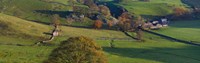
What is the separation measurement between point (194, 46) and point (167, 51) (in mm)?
21760

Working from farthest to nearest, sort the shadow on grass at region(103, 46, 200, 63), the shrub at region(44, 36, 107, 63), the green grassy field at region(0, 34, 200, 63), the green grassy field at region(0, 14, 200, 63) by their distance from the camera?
1. the shadow on grass at region(103, 46, 200, 63)
2. the green grassy field at region(0, 14, 200, 63)
3. the green grassy field at region(0, 34, 200, 63)
4. the shrub at region(44, 36, 107, 63)

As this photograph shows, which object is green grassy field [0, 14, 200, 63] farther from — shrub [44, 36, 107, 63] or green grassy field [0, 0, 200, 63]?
shrub [44, 36, 107, 63]

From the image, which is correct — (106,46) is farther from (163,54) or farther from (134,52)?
(163,54)

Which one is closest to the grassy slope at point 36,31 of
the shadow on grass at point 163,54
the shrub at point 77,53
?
the shadow on grass at point 163,54

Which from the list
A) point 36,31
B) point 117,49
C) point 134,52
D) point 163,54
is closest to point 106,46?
point 117,49

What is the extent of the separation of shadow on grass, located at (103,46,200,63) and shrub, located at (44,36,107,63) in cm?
6353

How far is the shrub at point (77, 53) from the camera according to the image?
232 feet

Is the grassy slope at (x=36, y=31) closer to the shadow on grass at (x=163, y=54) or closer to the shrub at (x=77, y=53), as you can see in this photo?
the shadow on grass at (x=163, y=54)

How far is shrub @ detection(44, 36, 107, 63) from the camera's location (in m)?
70.6

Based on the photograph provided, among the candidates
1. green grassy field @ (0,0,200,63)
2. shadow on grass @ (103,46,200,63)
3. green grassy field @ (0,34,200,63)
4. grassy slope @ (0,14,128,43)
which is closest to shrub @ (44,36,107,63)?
green grassy field @ (0,0,200,63)

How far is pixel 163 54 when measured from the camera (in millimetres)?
147000

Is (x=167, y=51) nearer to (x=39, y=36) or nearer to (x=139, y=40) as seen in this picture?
(x=139, y=40)

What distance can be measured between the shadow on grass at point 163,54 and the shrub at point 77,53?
208ft

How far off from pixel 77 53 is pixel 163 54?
80165 mm
